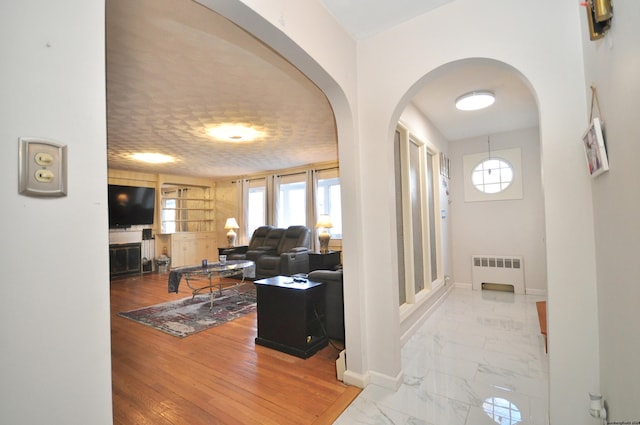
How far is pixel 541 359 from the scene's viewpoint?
2.38 m

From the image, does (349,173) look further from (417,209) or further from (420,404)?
(417,209)

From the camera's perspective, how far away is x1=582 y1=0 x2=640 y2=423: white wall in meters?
0.87

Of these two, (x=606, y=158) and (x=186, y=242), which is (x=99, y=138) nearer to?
(x=606, y=158)

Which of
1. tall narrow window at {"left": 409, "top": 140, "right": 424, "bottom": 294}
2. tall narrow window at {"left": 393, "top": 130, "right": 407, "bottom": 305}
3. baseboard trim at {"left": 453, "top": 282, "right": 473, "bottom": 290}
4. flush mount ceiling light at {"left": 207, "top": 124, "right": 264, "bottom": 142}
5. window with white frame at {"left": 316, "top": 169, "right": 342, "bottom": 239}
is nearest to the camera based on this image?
tall narrow window at {"left": 393, "top": 130, "right": 407, "bottom": 305}

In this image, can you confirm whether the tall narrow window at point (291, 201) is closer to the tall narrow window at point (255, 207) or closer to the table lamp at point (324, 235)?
the tall narrow window at point (255, 207)

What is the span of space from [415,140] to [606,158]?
2461mm

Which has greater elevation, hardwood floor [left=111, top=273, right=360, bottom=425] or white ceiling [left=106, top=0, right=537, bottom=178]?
white ceiling [left=106, top=0, right=537, bottom=178]

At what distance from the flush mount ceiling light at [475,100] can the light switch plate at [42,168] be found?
11.2 ft

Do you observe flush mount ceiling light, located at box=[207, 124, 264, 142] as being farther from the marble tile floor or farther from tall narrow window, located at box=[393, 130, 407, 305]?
the marble tile floor

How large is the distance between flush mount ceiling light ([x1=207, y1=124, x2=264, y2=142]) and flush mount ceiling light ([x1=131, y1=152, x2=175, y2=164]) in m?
1.65

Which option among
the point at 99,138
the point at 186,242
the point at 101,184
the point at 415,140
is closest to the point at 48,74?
the point at 99,138

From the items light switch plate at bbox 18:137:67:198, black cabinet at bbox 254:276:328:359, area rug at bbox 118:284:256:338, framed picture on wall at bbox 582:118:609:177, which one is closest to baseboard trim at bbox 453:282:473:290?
black cabinet at bbox 254:276:328:359

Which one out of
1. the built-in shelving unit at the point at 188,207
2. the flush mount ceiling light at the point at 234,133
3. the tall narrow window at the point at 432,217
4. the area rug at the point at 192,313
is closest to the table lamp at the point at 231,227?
the built-in shelving unit at the point at 188,207

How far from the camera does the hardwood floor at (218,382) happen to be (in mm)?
1773
